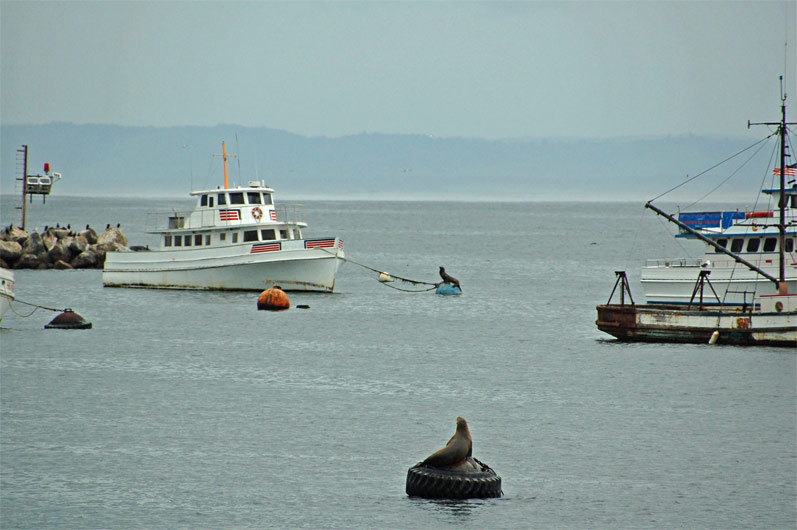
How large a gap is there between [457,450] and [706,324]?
21.5 m

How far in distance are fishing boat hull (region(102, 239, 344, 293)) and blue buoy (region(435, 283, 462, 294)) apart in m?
8.11

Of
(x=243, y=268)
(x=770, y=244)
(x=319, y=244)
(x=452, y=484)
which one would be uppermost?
(x=770, y=244)

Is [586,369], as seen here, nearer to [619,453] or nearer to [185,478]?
[619,453]

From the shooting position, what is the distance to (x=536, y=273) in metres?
84.1

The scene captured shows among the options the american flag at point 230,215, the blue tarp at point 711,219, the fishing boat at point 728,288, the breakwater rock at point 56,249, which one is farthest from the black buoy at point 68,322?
the blue tarp at point 711,219

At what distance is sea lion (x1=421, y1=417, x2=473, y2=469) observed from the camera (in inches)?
823

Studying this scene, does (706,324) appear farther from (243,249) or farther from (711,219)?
(243,249)

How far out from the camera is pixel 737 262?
151 ft

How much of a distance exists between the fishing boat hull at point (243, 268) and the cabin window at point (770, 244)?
2054 centimetres

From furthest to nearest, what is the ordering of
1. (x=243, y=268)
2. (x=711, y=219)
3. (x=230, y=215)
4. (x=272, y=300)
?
1. (x=243, y=268)
2. (x=230, y=215)
3. (x=272, y=300)
4. (x=711, y=219)

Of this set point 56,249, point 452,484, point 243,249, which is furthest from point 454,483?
point 56,249

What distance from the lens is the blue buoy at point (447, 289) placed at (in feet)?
209

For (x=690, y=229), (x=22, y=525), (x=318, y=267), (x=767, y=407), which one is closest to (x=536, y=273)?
(x=318, y=267)

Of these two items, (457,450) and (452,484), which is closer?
(457,450)
